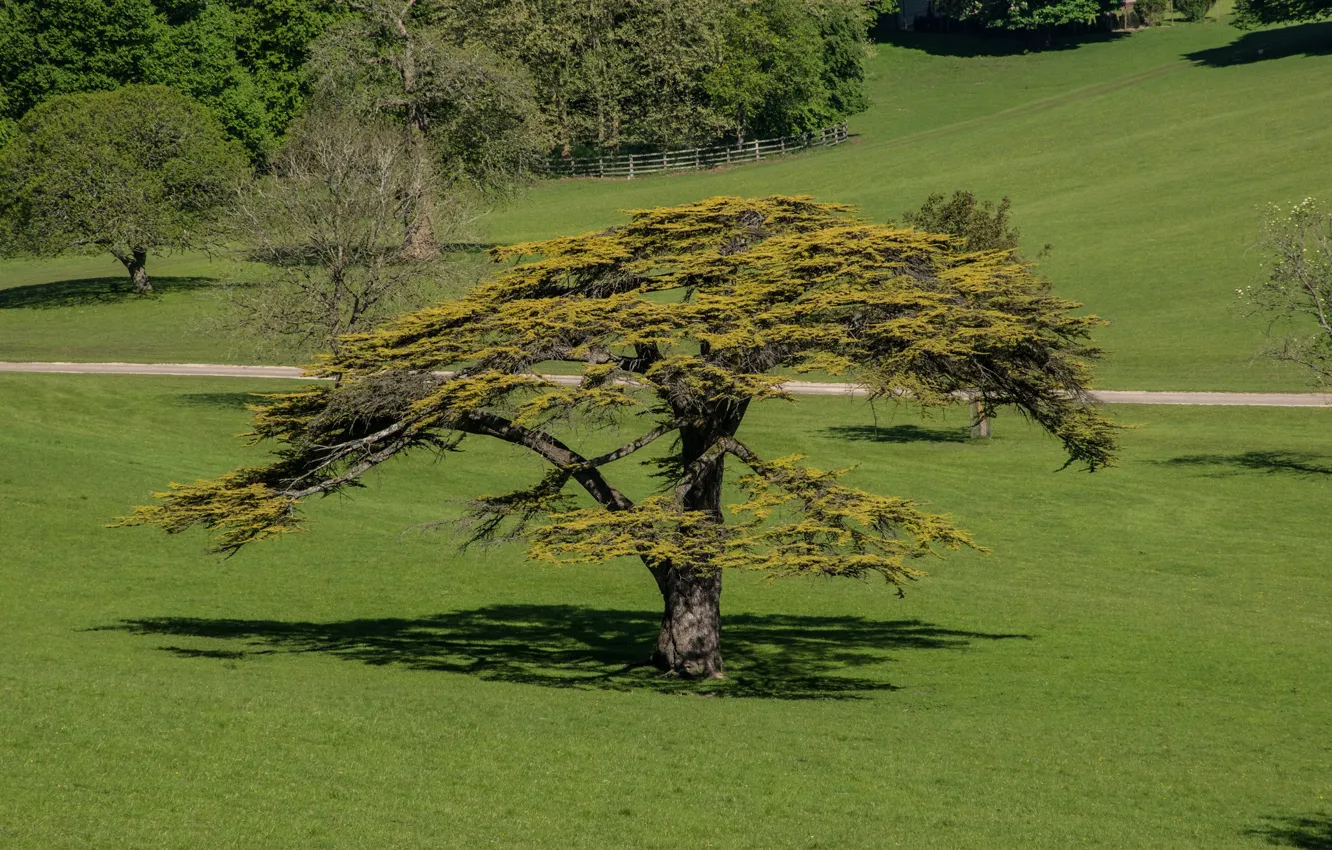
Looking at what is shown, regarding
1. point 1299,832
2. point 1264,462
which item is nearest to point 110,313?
point 1264,462

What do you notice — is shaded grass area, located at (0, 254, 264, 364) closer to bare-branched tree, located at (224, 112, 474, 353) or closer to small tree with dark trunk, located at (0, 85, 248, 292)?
small tree with dark trunk, located at (0, 85, 248, 292)

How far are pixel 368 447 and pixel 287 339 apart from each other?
1004 inches

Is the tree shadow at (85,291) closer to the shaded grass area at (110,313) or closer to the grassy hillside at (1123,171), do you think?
the shaded grass area at (110,313)

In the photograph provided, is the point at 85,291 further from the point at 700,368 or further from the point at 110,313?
the point at 700,368

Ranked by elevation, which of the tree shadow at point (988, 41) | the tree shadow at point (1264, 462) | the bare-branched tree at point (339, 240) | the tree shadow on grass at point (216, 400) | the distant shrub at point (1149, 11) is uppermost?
the distant shrub at point (1149, 11)

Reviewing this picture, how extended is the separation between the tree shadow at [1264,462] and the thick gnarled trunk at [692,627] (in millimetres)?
27053

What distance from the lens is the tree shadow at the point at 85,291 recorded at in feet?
275

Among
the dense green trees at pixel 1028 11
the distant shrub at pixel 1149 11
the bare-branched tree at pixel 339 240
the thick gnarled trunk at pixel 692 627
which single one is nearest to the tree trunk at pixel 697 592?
the thick gnarled trunk at pixel 692 627

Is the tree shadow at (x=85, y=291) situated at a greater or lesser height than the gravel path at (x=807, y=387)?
greater

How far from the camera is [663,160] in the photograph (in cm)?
11369

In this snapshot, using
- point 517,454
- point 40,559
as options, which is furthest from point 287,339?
point 40,559

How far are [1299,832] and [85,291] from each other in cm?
7947

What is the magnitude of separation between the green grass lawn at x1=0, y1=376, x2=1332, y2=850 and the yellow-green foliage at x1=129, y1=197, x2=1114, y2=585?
3336 mm

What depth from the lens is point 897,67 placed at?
14162cm
